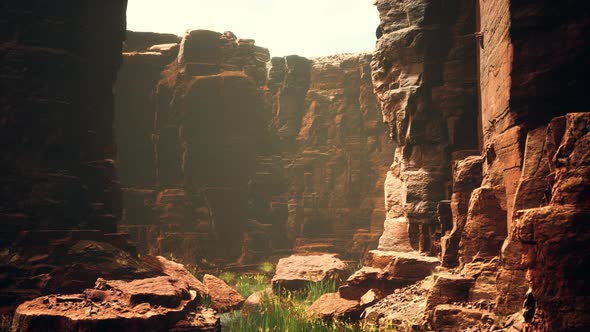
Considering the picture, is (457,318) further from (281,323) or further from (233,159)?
(233,159)

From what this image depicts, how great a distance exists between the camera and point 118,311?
7242 millimetres

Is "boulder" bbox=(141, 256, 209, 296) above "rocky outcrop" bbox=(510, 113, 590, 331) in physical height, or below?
below

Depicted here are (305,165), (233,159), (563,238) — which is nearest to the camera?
(563,238)

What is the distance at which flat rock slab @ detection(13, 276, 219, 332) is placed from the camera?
6.95 meters

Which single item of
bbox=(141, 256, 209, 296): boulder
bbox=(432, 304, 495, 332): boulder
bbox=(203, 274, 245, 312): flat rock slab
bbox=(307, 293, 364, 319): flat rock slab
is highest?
bbox=(432, 304, 495, 332): boulder

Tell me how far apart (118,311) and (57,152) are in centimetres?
622

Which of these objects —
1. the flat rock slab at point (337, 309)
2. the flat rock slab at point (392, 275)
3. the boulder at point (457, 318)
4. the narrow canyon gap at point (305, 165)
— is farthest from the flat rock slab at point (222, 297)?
the boulder at point (457, 318)

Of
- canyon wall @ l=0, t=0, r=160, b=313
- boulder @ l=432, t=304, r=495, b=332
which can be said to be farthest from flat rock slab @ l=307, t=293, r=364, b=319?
canyon wall @ l=0, t=0, r=160, b=313

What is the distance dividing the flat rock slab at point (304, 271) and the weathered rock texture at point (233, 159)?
495 centimetres

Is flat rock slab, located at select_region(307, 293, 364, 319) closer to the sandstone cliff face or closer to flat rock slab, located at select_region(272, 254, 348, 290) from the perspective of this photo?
the sandstone cliff face

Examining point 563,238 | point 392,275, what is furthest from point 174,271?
point 563,238

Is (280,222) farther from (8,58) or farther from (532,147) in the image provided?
(532,147)

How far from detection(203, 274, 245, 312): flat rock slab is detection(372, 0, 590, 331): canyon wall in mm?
3804

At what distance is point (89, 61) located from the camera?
1315 centimetres
